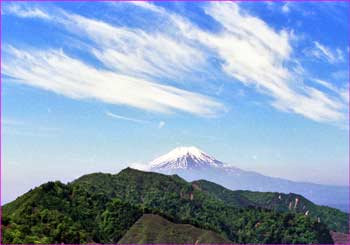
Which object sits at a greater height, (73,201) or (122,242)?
(73,201)

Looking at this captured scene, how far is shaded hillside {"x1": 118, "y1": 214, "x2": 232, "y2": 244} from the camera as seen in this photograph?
129m

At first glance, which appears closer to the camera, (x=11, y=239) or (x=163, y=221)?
(x=11, y=239)

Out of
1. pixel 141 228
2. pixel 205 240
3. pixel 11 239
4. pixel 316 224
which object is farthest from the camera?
pixel 316 224

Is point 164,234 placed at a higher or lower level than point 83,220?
lower

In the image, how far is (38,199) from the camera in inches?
5271

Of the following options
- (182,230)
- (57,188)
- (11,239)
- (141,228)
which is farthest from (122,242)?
(11,239)

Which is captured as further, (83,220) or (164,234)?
(83,220)

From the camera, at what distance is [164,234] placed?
434 feet

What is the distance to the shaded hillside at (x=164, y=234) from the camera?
12938 centimetres

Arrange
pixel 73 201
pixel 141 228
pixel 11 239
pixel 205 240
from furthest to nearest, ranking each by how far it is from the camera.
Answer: pixel 73 201
pixel 141 228
pixel 205 240
pixel 11 239

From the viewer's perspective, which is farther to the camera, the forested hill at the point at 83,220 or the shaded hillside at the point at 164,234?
the shaded hillside at the point at 164,234

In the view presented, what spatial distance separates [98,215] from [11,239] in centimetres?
7535

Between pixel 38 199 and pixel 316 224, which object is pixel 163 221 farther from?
pixel 316 224

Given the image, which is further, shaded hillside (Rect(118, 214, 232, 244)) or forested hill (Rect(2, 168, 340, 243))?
shaded hillside (Rect(118, 214, 232, 244))
